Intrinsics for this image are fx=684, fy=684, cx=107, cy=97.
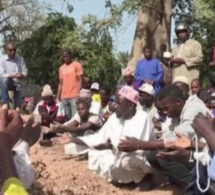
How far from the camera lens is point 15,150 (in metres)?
4.01

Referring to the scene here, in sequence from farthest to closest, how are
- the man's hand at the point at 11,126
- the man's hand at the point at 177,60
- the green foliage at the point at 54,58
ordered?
the green foliage at the point at 54,58
the man's hand at the point at 177,60
the man's hand at the point at 11,126

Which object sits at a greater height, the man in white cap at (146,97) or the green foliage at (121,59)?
the man in white cap at (146,97)

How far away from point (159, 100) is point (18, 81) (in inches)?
200

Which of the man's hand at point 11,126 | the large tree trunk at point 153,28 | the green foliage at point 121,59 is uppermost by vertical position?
the large tree trunk at point 153,28

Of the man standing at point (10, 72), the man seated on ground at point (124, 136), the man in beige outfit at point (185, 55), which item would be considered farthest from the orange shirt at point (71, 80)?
the man seated on ground at point (124, 136)

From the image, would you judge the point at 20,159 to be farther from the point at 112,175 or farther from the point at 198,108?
Result: the point at 112,175

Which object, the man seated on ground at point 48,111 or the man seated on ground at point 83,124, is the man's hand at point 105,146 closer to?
the man seated on ground at point 83,124

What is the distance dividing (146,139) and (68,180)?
1.14 metres

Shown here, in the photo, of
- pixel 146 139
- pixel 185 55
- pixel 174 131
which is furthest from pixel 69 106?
pixel 174 131

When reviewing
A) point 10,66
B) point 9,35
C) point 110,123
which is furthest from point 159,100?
point 9,35

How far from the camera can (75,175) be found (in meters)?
7.67

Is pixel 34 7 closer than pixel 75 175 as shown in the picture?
No

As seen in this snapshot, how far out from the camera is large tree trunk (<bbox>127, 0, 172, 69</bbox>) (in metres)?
12.9

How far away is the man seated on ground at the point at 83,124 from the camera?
333 inches
